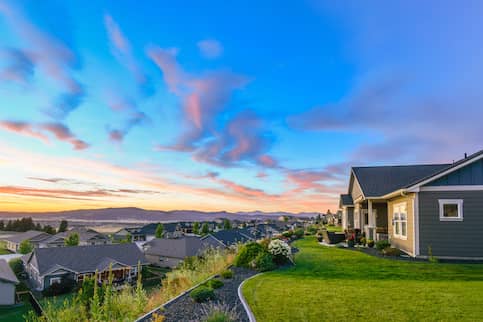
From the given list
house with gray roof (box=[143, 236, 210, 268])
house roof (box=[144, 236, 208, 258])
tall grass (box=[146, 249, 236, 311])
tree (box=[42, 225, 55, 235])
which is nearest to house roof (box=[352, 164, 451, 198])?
tall grass (box=[146, 249, 236, 311])

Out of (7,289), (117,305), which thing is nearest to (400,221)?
(117,305)

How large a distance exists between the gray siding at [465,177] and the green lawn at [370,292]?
3.16 m

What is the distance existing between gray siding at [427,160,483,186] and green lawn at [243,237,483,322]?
3.16 metres

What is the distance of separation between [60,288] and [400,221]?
103 ft

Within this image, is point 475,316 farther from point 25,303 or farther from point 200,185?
point 25,303

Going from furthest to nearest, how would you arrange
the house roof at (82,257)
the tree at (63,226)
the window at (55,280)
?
the tree at (63,226), the house roof at (82,257), the window at (55,280)

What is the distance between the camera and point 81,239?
196ft

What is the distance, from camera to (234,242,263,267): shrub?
10.9 m

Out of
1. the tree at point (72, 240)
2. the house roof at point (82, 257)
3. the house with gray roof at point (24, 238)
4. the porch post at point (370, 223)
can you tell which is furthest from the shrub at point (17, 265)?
the porch post at point (370, 223)

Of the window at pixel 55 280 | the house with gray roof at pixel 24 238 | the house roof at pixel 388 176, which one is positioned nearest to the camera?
the house roof at pixel 388 176

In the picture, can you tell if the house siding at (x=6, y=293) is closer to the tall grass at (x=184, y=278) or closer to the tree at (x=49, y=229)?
the tall grass at (x=184, y=278)

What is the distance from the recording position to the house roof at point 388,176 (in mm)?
18534

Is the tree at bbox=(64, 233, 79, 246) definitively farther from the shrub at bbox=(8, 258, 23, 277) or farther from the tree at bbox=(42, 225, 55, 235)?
the tree at bbox=(42, 225, 55, 235)

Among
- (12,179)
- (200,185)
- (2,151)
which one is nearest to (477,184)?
(200,185)
